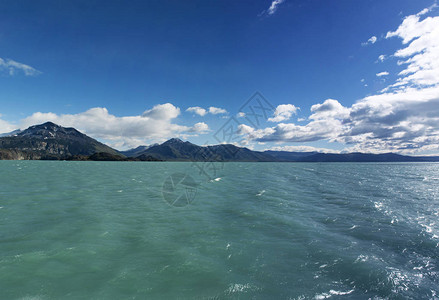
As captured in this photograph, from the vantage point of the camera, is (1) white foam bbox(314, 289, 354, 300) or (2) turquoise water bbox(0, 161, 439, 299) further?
(2) turquoise water bbox(0, 161, 439, 299)

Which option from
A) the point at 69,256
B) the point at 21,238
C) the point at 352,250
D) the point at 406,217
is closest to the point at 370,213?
the point at 406,217

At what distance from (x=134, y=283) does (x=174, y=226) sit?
765 cm

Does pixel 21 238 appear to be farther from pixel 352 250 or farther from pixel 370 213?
pixel 370 213

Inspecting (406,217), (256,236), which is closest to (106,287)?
(256,236)

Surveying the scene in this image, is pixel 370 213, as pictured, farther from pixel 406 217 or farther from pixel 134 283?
pixel 134 283

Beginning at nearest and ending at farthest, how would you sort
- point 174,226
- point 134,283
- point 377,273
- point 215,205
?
point 134,283
point 377,273
point 174,226
point 215,205

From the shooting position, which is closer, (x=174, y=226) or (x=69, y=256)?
(x=69, y=256)

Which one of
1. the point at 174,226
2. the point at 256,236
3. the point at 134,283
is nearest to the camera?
the point at 134,283

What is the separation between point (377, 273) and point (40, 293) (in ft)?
47.4

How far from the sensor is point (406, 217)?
2111 cm

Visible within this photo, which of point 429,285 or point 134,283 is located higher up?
Answer: point 134,283

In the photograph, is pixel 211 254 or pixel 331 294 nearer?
pixel 331 294

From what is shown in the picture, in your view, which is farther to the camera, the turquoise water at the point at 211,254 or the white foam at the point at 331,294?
the turquoise water at the point at 211,254

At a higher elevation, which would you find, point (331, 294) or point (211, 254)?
point (211, 254)
